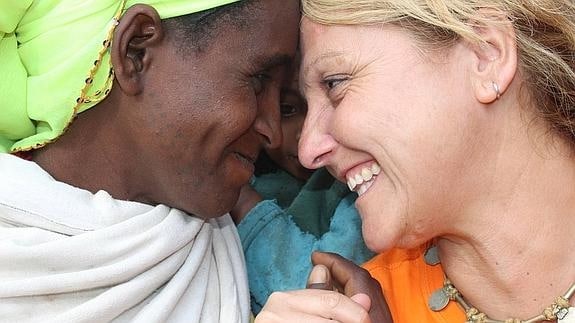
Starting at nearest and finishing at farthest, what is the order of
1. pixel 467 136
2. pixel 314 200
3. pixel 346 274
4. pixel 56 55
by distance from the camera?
1. pixel 467 136
2. pixel 56 55
3. pixel 346 274
4. pixel 314 200

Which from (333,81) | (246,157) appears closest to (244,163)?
(246,157)

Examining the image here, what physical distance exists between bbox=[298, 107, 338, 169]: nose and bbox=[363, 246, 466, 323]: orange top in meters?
0.34

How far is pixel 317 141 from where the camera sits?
2189 millimetres

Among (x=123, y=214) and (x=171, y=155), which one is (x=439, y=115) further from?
(x=123, y=214)

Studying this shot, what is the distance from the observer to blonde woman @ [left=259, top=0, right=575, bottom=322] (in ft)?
6.44

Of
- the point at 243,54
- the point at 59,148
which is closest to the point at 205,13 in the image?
the point at 243,54

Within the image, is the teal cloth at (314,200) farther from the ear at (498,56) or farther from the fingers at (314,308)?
the ear at (498,56)

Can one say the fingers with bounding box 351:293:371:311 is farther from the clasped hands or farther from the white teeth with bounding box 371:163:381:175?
the white teeth with bounding box 371:163:381:175

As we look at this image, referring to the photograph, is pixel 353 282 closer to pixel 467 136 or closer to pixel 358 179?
pixel 358 179

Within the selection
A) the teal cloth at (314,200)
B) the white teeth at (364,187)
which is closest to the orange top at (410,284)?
the white teeth at (364,187)

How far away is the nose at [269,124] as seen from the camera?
222 cm

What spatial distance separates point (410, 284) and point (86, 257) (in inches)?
30.9

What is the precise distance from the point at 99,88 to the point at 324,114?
53 centimetres

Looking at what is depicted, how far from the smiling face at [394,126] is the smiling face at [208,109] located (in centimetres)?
11
